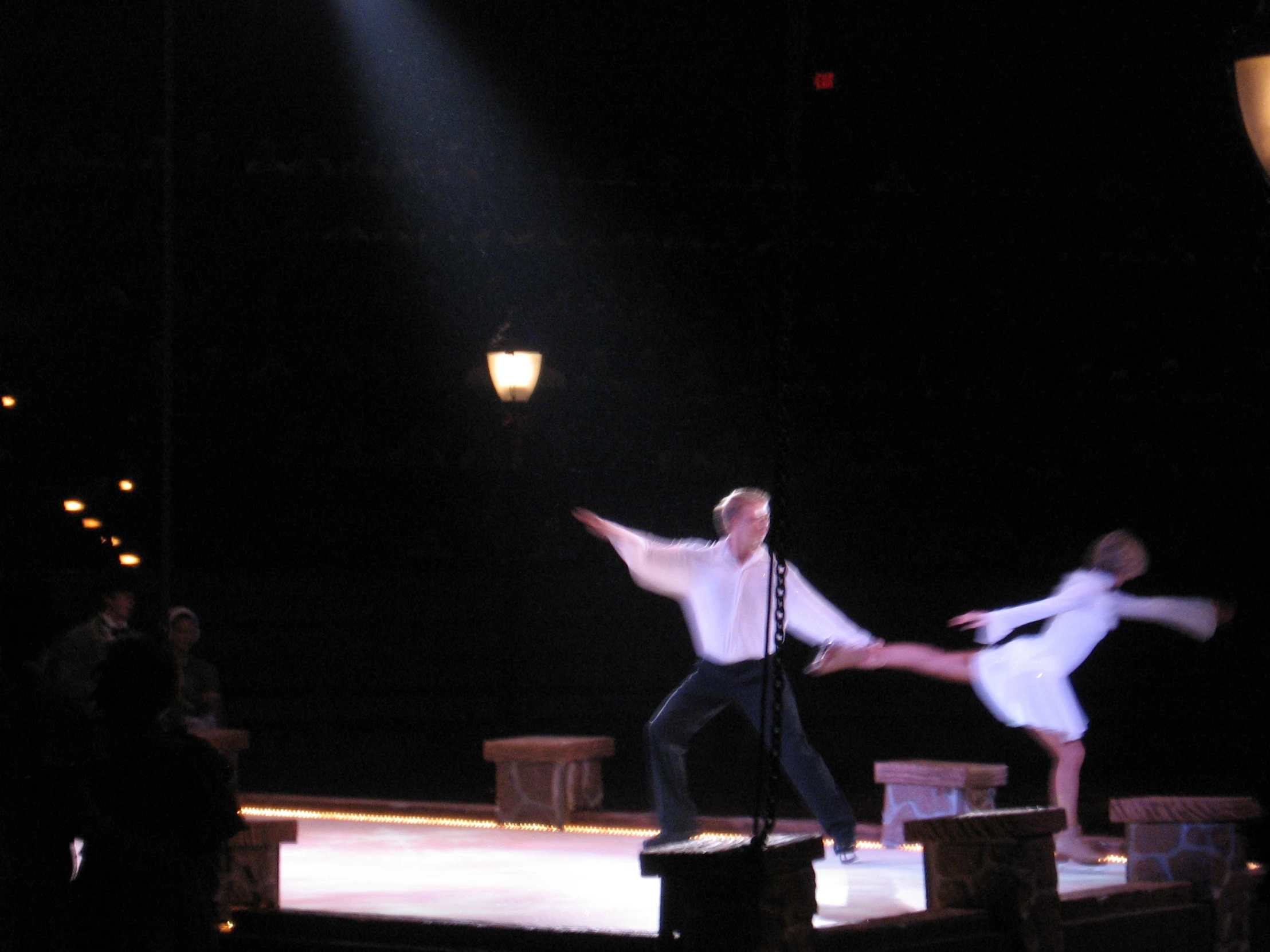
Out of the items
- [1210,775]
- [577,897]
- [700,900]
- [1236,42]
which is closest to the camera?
[1236,42]

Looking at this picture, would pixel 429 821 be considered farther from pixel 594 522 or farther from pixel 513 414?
pixel 594 522

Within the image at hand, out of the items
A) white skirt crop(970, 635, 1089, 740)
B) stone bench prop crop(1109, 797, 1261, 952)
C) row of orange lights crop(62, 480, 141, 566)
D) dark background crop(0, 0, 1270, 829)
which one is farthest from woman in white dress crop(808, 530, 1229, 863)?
row of orange lights crop(62, 480, 141, 566)

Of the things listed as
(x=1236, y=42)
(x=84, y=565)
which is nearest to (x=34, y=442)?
(x=84, y=565)

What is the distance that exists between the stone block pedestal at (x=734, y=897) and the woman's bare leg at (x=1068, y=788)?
2936 millimetres

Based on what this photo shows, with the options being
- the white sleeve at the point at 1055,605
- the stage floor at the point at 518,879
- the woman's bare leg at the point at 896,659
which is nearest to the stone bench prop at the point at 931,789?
the stage floor at the point at 518,879

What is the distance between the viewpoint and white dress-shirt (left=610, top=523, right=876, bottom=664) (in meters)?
7.40

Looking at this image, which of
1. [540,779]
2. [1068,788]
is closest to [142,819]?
[1068,788]

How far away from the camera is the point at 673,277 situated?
18.4m

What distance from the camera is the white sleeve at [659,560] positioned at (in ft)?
25.4

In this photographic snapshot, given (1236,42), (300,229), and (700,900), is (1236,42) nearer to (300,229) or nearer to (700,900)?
(700,900)

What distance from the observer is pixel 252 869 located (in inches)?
239

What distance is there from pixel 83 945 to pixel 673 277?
14.8 metres

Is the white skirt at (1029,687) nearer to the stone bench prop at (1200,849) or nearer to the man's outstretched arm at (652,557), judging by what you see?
the stone bench prop at (1200,849)

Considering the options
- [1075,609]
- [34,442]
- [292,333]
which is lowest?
[1075,609]
